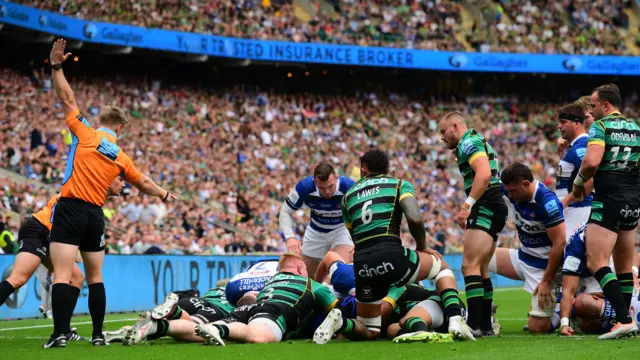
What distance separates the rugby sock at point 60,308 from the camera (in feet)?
27.8

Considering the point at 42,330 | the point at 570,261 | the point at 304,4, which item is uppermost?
the point at 304,4

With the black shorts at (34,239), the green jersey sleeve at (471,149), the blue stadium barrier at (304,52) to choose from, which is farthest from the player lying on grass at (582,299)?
the blue stadium barrier at (304,52)

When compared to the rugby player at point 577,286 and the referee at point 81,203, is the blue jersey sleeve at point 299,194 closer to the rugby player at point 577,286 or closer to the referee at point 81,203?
the referee at point 81,203

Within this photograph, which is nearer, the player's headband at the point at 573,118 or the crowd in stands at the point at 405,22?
the player's headband at the point at 573,118

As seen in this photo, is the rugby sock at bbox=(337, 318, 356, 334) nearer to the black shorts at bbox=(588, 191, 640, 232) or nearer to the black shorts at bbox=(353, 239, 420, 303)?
the black shorts at bbox=(353, 239, 420, 303)

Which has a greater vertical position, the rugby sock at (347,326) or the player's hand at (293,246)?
the player's hand at (293,246)

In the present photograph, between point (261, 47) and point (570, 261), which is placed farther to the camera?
point (261, 47)

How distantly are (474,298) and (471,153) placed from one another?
4.87ft

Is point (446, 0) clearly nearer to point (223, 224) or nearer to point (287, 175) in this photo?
point (287, 175)

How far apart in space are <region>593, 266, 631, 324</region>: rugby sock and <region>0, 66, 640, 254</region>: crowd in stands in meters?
11.9

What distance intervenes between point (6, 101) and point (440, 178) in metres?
15.8

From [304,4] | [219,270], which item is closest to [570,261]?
[219,270]

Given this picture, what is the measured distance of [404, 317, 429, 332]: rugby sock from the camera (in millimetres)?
8688

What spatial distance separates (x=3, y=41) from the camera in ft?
93.1
